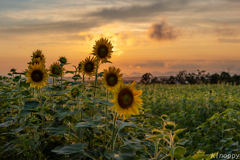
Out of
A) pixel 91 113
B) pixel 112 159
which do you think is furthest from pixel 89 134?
pixel 112 159

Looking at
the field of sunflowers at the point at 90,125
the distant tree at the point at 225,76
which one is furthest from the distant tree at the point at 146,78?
the field of sunflowers at the point at 90,125

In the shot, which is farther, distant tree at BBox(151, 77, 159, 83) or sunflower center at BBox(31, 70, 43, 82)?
distant tree at BBox(151, 77, 159, 83)

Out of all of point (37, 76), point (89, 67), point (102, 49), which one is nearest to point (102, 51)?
point (102, 49)

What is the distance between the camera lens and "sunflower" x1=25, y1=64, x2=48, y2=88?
2832mm

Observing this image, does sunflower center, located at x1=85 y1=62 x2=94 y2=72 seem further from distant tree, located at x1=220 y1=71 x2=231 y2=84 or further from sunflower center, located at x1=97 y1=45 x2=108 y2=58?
distant tree, located at x1=220 y1=71 x2=231 y2=84

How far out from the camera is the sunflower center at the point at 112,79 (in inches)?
101

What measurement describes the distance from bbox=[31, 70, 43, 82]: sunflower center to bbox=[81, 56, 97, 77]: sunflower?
0.54 m

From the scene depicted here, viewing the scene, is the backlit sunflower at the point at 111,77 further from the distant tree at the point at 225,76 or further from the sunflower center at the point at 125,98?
the distant tree at the point at 225,76

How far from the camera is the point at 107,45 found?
308 cm

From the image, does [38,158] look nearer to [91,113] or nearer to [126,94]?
[91,113]

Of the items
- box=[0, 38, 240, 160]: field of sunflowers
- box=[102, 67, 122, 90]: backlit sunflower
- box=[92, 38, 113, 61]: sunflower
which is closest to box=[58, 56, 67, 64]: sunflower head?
Result: box=[0, 38, 240, 160]: field of sunflowers

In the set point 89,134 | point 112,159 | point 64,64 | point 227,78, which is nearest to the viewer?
point 112,159

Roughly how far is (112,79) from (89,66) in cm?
61

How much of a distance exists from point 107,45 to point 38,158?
168 centimetres
